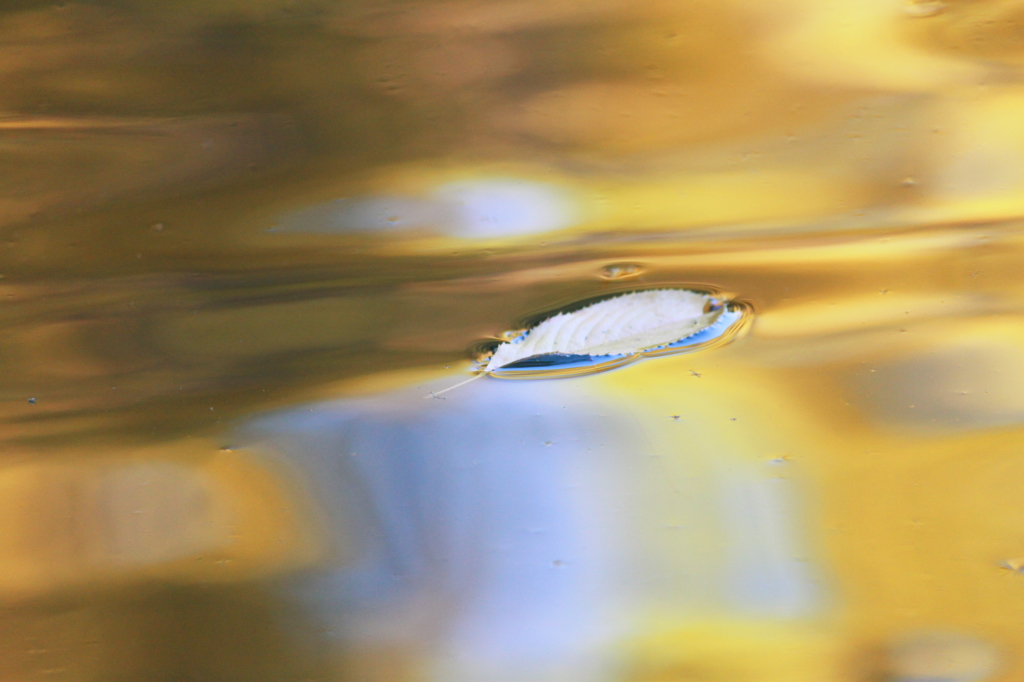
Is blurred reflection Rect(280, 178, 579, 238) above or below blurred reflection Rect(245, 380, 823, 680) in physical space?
above

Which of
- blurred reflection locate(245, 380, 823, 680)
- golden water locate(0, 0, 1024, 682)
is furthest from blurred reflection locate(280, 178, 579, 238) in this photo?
blurred reflection locate(245, 380, 823, 680)

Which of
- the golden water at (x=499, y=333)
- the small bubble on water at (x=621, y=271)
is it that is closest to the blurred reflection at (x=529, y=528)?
the golden water at (x=499, y=333)

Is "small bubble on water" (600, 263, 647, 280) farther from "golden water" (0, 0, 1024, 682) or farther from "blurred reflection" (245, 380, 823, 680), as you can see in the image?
"blurred reflection" (245, 380, 823, 680)

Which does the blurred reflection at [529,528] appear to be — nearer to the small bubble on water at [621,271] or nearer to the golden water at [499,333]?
the golden water at [499,333]

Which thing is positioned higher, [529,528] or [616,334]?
[616,334]

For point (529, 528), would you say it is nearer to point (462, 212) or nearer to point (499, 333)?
point (499, 333)

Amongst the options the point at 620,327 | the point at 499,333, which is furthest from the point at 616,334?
the point at 499,333
